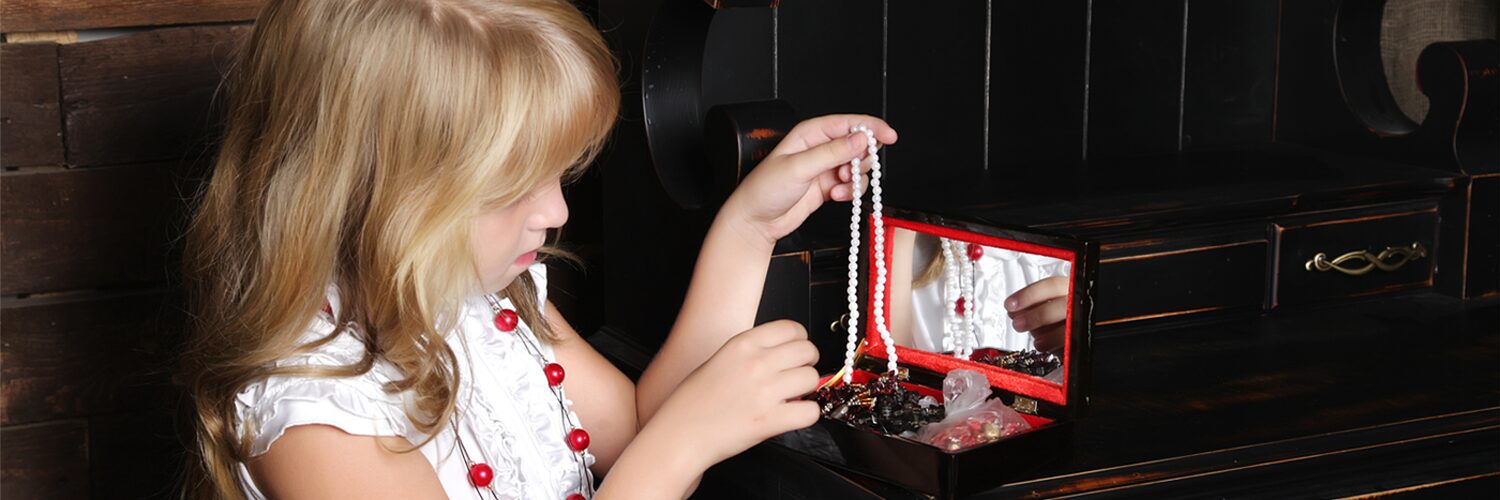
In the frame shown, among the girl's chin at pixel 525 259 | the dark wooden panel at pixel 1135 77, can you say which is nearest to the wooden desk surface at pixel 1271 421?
the girl's chin at pixel 525 259

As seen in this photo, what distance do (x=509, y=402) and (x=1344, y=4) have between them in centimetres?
94

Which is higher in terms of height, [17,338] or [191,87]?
[191,87]

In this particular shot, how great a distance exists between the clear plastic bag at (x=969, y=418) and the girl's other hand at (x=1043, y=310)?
47 mm

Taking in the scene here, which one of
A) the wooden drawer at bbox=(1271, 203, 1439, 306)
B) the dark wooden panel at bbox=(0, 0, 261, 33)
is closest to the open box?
the wooden drawer at bbox=(1271, 203, 1439, 306)

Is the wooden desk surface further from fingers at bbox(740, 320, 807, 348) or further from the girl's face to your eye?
the girl's face

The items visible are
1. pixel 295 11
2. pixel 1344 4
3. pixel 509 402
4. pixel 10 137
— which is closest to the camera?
pixel 295 11

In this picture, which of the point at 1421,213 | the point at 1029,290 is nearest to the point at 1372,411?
the point at 1029,290

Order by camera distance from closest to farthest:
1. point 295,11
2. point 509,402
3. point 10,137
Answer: point 295,11 < point 509,402 < point 10,137

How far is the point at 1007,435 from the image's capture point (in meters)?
0.99

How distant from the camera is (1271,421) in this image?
1070 mm

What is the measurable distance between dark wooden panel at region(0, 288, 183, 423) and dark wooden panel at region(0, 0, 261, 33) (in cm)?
25

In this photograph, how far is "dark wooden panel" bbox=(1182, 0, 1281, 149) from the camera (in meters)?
1.60

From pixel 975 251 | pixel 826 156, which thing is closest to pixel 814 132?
pixel 826 156

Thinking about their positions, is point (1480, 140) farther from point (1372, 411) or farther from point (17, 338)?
point (17, 338)
